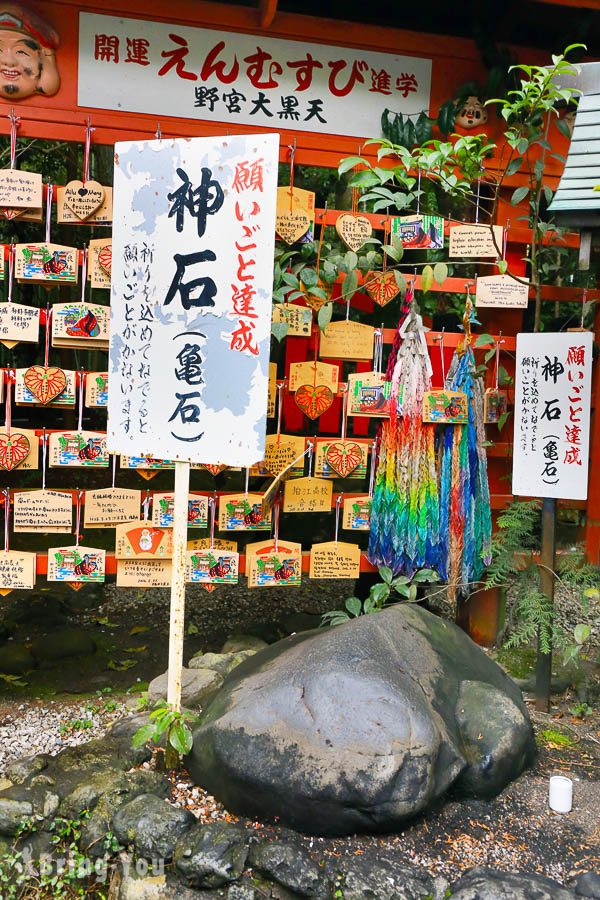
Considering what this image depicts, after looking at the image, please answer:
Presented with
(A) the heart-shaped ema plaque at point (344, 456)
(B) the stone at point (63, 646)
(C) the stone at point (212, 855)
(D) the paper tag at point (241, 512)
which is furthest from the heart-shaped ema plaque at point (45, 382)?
(C) the stone at point (212, 855)

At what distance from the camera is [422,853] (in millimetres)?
3107

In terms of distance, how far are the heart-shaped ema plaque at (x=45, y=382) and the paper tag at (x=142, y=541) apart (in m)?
0.87

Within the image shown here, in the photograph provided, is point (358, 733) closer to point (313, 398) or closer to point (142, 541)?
point (142, 541)

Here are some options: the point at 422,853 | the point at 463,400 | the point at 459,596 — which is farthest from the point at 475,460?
the point at 422,853

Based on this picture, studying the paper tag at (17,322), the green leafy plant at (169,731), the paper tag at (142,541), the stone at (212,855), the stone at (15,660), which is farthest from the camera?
the stone at (15,660)

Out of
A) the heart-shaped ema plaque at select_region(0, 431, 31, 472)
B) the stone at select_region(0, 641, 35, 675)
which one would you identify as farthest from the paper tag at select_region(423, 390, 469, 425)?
the stone at select_region(0, 641, 35, 675)

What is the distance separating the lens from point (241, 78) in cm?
454

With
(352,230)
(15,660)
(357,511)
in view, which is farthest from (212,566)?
(352,230)

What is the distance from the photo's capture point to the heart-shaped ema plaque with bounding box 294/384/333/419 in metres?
4.68

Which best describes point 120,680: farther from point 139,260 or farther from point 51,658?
point 139,260

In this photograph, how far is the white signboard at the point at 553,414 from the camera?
4258mm

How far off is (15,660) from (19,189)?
318 centimetres

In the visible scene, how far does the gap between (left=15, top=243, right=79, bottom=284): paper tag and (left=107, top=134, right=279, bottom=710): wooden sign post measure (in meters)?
1.06

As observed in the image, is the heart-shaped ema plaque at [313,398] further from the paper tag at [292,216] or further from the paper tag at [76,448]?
the paper tag at [76,448]
